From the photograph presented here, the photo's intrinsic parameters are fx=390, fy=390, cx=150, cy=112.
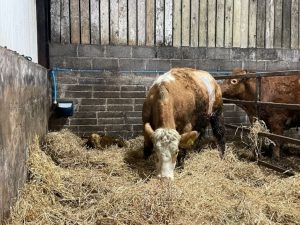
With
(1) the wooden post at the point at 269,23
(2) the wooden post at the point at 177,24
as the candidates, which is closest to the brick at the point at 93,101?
(2) the wooden post at the point at 177,24

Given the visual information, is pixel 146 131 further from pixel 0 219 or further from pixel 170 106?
pixel 0 219

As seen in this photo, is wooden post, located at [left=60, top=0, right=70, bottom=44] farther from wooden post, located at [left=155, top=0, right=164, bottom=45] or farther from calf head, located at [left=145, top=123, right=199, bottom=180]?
calf head, located at [left=145, top=123, right=199, bottom=180]

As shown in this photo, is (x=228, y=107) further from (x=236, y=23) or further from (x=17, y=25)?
(x=17, y=25)

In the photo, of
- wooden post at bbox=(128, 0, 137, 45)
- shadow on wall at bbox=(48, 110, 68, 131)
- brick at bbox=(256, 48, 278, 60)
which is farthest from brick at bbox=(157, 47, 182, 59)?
shadow on wall at bbox=(48, 110, 68, 131)

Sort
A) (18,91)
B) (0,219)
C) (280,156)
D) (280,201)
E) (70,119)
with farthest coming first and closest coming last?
1. (70,119)
2. (280,156)
3. (280,201)
4. (18,91)
5. (0,219)

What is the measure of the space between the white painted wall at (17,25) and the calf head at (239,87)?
3.40 metres

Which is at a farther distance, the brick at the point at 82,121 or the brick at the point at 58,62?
the brick at the point at 82,121

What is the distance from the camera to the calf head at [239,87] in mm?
6777

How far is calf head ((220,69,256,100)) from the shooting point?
267 inches

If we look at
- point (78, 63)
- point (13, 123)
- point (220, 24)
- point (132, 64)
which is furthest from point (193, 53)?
point (13, 123)

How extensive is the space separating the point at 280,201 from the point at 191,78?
2.50 meters

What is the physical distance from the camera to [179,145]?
4453mm

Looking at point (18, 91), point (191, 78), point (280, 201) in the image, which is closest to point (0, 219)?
point (18, 91)

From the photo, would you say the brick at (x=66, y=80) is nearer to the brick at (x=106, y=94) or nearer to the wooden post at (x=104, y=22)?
the brick at (x=106, y=94)
